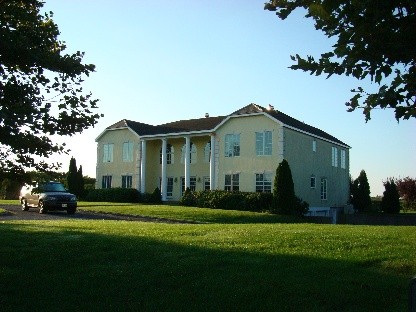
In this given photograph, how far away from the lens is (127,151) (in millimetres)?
44906

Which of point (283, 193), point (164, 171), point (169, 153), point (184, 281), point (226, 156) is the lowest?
point (184, 281)

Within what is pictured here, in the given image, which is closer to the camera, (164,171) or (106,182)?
(164,171)

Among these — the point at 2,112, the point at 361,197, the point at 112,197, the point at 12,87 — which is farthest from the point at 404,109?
the point at 361,197

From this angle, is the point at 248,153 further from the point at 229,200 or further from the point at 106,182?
the point at 106,182

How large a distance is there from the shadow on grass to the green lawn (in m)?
0.02

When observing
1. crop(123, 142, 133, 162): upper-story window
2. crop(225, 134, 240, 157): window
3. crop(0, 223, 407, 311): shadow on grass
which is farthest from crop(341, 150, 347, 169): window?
crop(0, 223, 407, 311): shadow on grass

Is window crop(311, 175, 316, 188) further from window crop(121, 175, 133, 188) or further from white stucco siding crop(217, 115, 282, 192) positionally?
window crop(121, 175, 133, 188)

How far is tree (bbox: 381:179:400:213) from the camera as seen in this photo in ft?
138

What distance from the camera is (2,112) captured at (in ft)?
23.2

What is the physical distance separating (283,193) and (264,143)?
574 centimetres

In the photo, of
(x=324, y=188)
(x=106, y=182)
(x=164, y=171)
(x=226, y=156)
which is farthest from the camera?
(x=106, y=182)

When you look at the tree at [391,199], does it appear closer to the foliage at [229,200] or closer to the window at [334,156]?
the window at [334,156]

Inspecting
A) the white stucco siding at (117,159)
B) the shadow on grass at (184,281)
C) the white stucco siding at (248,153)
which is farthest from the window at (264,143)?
the shadow on grass at (184,281)

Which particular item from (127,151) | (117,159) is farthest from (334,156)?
(117,159)
